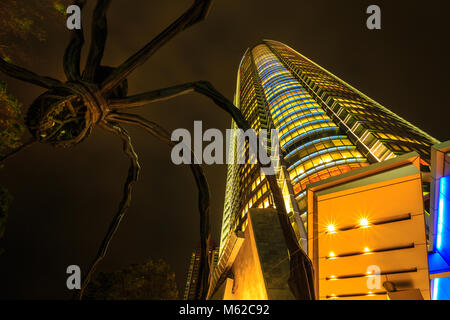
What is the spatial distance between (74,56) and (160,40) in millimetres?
933

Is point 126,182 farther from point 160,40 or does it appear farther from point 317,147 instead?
point 317,147

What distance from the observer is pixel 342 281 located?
916 centimetres

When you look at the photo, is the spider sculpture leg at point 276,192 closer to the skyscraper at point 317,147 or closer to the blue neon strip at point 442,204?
the skyscraper at point 317,147

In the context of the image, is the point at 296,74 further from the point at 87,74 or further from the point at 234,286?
the point at 87,74

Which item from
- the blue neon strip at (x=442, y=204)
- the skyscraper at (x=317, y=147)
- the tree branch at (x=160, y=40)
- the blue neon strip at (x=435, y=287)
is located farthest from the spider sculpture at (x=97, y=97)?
the blue neon strip at (x=435, y=287)

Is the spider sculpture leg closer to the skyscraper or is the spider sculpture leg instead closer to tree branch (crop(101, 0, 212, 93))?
tree branch (crop(101, 0, 212, 93))

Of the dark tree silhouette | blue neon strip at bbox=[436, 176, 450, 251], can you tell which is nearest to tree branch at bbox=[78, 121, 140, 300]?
blue neon strip at bbox=[436, 176, 450, 251]

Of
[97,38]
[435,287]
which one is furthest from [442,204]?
[97,38]

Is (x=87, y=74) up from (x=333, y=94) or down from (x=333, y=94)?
down

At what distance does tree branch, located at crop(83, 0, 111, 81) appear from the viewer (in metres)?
2.32

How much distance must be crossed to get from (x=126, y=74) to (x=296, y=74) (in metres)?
49.9

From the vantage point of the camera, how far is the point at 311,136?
30281 millimetres
